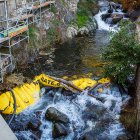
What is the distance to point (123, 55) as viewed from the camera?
58.3 feet

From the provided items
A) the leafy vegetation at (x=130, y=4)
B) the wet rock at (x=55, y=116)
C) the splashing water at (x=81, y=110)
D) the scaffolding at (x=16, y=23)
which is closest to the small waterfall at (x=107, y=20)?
the leafy vegetation at (x=130, y=4)

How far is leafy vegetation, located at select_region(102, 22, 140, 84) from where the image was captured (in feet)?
57.9

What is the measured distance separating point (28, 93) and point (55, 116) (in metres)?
2.93

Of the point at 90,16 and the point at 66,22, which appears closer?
the point at 66,22

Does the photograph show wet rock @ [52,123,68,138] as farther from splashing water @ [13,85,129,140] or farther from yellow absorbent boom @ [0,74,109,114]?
yellow absorbent boom @ [0,74,109,114]

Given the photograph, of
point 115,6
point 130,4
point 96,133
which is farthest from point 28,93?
point 115,6

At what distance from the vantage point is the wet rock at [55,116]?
15625mm

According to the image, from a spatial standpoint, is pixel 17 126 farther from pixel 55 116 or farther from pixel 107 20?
pixel 107 20

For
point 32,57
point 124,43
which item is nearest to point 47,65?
point 32,57

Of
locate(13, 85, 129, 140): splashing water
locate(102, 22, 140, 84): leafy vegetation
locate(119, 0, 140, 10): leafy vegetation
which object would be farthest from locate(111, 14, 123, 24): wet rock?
locate(13, 85, 129, 140): splashing water

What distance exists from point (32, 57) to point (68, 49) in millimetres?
4500

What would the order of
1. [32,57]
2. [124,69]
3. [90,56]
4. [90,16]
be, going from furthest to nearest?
[90,16] → [90,56] → [32,57] → [124,69]

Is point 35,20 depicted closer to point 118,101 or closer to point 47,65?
point 47,65

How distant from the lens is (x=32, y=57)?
23.7 m
